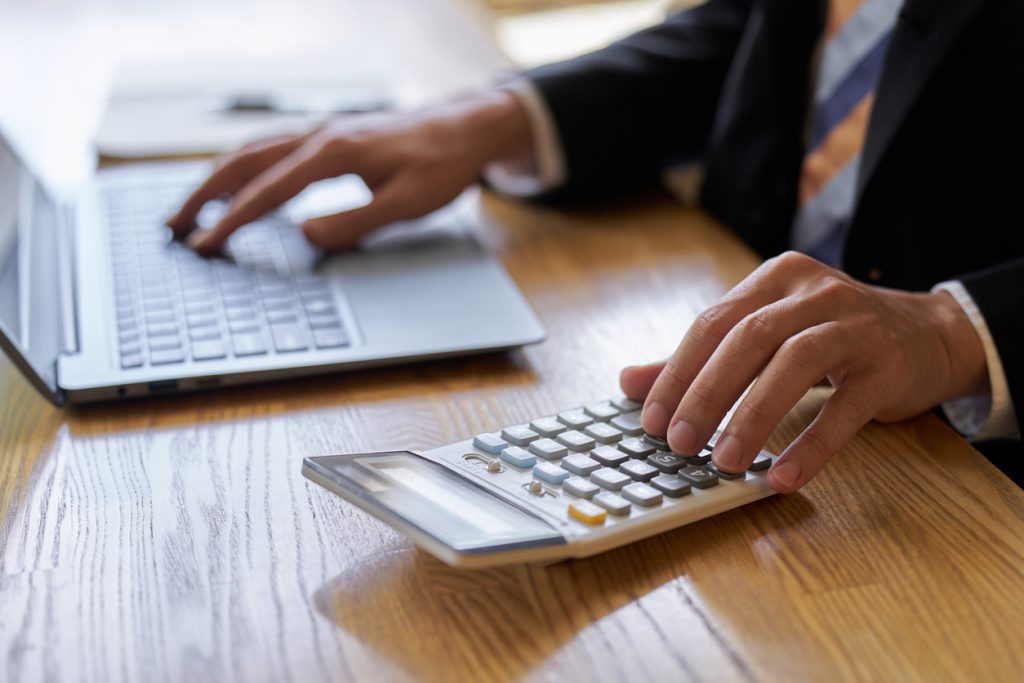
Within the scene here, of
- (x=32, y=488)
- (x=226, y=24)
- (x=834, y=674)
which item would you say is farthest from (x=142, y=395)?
(x=226, y=24)

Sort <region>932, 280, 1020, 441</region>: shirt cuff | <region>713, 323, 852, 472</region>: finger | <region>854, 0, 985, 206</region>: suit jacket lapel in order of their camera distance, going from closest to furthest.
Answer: <region>713, 323, 852, 472</region>: finger < <region>932, 280, 1020, 441</region>: shirt cuff < <region>854, 0, 985, 206</region>: suit jacket lapel

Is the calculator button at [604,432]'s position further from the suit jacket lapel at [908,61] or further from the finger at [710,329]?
the suit jacket lapel at [908,61]

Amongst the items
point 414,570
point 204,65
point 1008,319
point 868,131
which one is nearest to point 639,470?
point 414,570

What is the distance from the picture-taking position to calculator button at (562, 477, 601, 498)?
534 millimetres

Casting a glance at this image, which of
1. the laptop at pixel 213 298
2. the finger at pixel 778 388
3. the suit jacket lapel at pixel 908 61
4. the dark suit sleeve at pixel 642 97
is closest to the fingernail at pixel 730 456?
the finger at pixel 778 388

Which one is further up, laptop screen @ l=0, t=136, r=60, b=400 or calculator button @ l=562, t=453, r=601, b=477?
calculator button @ l=562, t=453, r=601, b=477

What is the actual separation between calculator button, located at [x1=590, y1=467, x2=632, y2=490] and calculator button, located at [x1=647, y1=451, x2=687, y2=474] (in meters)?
0.02

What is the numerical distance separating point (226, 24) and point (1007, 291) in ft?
4.42

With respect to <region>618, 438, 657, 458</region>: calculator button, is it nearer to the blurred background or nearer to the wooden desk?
the wooden desk

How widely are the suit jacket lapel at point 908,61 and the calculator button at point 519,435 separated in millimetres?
422

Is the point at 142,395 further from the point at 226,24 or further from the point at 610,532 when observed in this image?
the point at 226,24

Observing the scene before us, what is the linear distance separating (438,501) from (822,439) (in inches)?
8.2

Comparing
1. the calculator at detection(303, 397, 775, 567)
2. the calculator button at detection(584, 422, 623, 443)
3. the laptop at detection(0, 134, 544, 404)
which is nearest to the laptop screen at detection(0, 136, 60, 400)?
the laptop at detection(0, 134, 544, 404)

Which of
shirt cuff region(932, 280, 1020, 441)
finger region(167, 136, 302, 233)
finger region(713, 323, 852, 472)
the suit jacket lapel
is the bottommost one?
finger region(167, 136, 302, 233)
